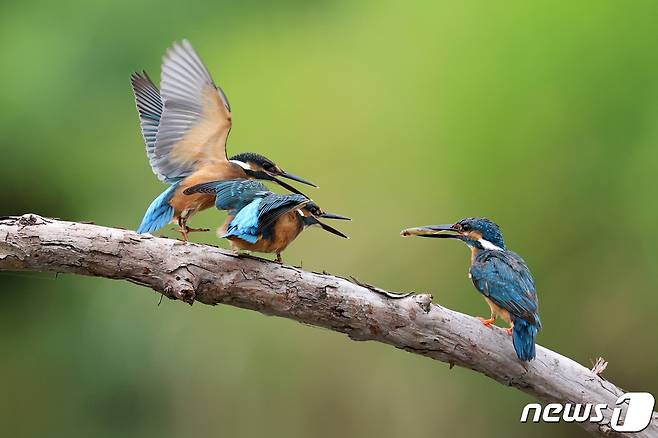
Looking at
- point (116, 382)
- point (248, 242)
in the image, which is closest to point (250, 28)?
point (116, 382)

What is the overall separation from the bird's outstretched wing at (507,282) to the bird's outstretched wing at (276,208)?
0.47 metres

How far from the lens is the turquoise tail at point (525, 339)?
6.06 ft

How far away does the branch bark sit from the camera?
5.82ft

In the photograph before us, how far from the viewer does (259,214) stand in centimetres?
170

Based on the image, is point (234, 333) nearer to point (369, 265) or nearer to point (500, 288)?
point (369, 265)

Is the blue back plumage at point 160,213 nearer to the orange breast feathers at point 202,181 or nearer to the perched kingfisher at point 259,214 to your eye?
the orange breast feathers at point 202,181

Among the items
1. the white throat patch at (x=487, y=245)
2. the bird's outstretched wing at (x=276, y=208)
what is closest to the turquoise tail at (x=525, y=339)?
the white throat patch at (x=487, y=245)

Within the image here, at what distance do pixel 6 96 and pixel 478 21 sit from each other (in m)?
2.19

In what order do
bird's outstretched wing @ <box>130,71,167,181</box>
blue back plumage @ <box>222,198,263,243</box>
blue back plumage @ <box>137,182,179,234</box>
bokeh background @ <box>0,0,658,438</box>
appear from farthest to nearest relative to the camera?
1. bokeh background @ <box>0,0,658,438</box>
2. bird's outstretched wing @ <box>130,71,167,181</box>
3. blue back plumage @ <box>137,182,179,234</box>
4. blue back plumage @ <box>222,198,263,243</box>

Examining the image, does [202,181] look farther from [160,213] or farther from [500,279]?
[500,279]

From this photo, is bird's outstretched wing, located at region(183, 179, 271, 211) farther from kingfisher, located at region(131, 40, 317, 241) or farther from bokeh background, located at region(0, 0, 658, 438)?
bokeh background, located at region(0, 0, 658, 438)

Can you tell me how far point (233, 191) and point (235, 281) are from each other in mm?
188

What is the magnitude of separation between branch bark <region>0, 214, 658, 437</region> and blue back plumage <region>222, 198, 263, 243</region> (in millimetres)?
117
